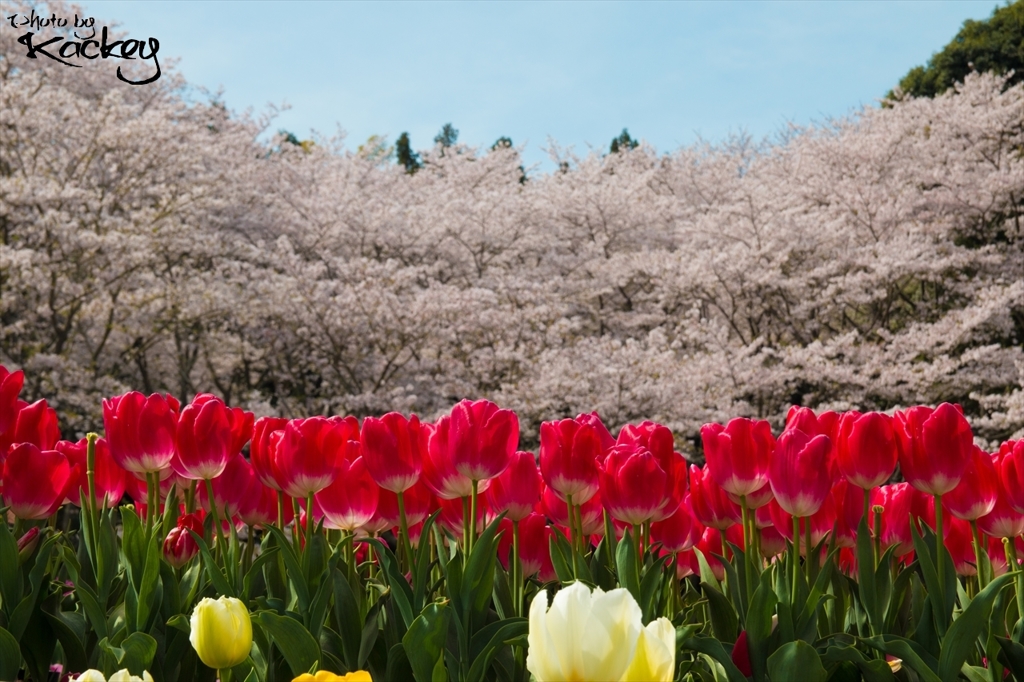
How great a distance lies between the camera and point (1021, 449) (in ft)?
5.31

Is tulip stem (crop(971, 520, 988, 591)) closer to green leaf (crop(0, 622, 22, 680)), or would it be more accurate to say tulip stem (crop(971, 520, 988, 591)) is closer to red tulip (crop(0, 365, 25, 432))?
green leaf (crop(0, 622, 22, 680))

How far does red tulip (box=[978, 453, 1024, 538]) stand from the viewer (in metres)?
1.66

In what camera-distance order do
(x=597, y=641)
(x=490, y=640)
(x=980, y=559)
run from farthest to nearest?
(x=980, y=559)
(x=490, y=640)
(x=597, y=641)

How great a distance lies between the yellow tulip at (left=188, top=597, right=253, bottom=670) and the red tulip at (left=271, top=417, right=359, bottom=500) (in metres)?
0.50

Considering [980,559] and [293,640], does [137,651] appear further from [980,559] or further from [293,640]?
[980,559]

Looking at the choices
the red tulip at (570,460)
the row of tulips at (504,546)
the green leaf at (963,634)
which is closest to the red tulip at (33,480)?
the row of tulips at (504,546)

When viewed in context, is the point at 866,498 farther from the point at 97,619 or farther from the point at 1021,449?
the point at 97,619

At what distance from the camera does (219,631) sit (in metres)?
1.09

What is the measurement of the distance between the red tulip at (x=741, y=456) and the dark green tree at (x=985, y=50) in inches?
761

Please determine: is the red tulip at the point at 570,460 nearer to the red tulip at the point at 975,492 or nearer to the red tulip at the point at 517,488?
the red tulip at the point at 517,488

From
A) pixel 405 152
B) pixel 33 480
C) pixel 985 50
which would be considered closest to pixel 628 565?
pixel 33 480

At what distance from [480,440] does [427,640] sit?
339mm

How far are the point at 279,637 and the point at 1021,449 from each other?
1.27 meters

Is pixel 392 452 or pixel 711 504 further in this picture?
pixel 711 504
